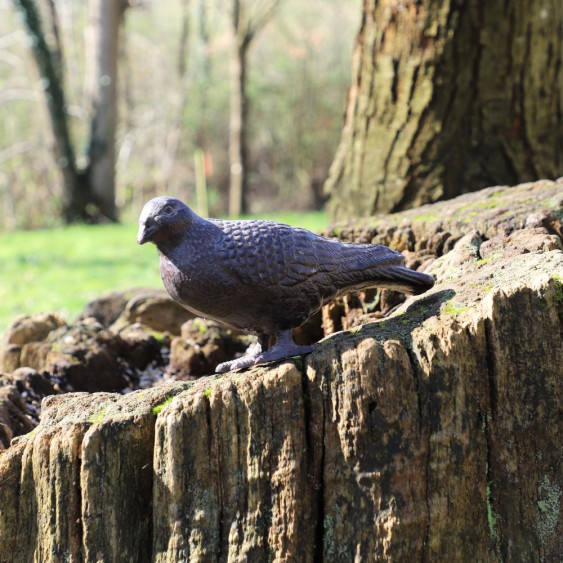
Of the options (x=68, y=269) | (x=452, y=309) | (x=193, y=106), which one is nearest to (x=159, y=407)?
(x=452, y=309)

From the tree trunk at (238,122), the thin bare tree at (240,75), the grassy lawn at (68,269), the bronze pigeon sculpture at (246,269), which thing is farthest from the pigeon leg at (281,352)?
the tree trunk at (238,122)

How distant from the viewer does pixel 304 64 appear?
18.7m

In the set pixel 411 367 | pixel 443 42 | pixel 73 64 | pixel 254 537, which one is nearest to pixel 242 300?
pixel 411 367

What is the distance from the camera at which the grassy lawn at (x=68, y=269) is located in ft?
18.3

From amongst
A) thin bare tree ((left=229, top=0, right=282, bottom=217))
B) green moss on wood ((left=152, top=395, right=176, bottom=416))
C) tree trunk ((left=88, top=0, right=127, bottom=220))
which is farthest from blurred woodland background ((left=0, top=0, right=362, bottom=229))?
green moss on wood ((left=152, top=395, right=176, bottom=416))

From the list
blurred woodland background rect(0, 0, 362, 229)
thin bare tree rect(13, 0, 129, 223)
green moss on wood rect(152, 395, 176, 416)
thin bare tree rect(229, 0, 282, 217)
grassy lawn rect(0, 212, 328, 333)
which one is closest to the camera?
green moss on wood rect(152, 395, 176, 416)

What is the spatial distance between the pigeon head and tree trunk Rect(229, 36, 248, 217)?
37.1 ft

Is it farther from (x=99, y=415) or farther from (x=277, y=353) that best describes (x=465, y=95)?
(x=99, y=415)

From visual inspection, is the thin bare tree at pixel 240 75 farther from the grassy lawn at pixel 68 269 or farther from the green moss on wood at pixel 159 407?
the green moss on wood at pixel 159 407

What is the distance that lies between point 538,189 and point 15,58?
16.7 m

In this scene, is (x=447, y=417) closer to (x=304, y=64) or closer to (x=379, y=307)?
(x=379, y=307)

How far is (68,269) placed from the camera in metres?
7.07

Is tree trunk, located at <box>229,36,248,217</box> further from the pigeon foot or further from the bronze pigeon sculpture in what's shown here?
the pigeon foot

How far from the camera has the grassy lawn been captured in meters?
5.58
